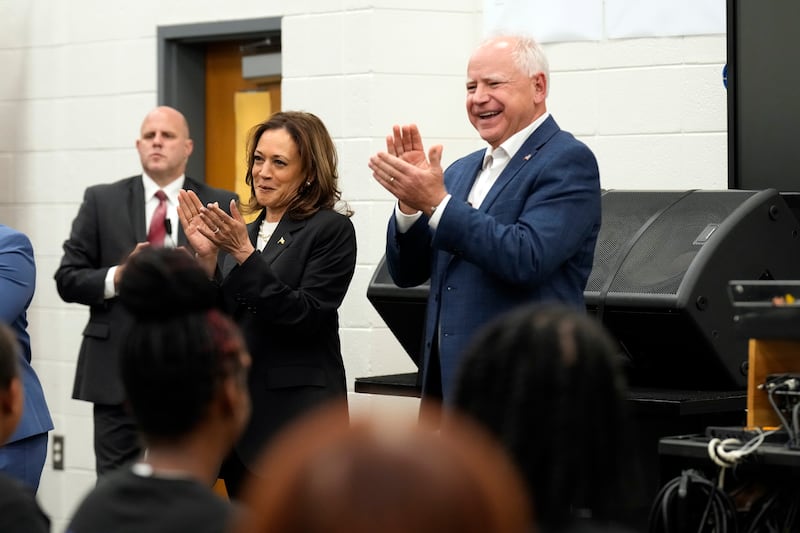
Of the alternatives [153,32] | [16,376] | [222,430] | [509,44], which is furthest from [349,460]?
[153,32]

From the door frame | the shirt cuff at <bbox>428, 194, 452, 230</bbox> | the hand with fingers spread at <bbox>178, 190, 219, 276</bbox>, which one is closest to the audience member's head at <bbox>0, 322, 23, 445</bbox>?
the shirt cuff at <bbox>428, 194, 452, 230</bbox>

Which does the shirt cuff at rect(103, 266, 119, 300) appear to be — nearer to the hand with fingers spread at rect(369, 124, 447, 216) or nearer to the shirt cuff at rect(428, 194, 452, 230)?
the hand with fingers spread at rect(369, 124, 447, 216)

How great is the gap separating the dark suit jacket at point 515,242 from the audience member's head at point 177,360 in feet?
3.76

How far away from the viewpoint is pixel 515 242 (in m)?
2.74

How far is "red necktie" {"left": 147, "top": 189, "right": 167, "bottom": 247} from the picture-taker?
4.33 m

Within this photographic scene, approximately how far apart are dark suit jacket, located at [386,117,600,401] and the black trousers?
1536 millimetres

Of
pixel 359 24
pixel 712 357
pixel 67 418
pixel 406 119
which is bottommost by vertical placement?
pixel 67 418

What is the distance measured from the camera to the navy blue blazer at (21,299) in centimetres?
313

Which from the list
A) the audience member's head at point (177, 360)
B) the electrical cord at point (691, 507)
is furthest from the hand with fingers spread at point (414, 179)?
the audience member's head at point (177, 360)

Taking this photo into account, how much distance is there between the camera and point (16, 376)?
1.98 m

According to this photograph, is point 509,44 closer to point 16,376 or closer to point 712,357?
point 712,357

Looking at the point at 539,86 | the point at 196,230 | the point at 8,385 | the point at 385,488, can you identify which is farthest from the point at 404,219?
the point at 385,488

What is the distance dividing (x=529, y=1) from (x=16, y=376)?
2.94 meters

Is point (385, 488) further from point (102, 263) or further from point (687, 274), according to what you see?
point (102, 263)
